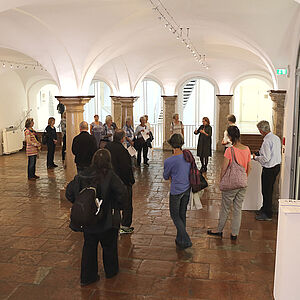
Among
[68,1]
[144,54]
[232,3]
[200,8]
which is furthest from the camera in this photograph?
[144,54]

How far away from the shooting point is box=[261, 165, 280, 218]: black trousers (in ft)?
22.0

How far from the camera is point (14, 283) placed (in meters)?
4.56

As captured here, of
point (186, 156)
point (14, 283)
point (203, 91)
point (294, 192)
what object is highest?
point (203, 91)

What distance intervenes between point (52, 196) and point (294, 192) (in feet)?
16.2

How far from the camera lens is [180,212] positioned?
5.43 metres

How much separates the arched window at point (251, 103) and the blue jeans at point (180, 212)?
59.4 feet

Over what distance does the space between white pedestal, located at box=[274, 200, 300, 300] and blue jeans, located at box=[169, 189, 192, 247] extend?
5.59 feet

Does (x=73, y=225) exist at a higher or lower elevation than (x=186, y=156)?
lower

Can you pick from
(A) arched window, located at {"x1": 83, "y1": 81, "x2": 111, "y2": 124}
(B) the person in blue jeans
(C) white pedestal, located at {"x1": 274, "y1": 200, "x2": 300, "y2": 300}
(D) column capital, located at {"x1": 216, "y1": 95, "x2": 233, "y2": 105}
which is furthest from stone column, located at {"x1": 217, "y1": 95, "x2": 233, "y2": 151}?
(C) white pedestal, located at {"x1": 274, "y1": 200, "x2": 300, "y2": 300}

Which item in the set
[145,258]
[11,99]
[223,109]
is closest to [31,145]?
[145,258]

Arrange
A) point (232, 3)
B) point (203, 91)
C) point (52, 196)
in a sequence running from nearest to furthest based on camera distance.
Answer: point (232, 3)
point (52, 196)
point (203, 91)

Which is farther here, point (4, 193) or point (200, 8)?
point (4, 193)

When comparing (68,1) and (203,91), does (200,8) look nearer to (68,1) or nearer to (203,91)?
(68,1)

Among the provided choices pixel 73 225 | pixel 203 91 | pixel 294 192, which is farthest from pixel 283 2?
pixel 203 91
